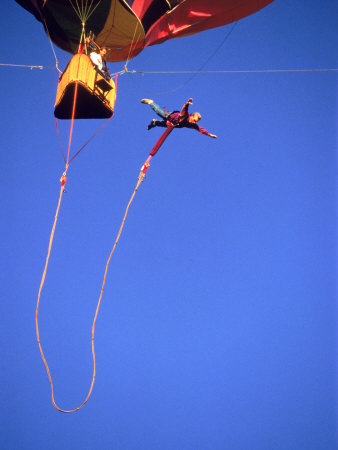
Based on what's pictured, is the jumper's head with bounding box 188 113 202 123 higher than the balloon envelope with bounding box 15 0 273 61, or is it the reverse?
the balloon envelope with bounding box 15 0 273 61

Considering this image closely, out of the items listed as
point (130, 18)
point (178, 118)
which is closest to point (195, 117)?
point (178, 118)

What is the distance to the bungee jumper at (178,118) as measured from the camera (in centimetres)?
552

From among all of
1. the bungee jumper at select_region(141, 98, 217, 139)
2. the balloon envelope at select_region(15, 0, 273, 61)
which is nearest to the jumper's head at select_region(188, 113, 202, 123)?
the bungee jumper at select_region(141, 98, 217, 139)

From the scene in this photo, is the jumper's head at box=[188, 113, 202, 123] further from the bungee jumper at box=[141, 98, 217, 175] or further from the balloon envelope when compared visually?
the balloon envelope

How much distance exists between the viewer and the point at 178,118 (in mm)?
5613

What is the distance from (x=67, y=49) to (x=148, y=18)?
1773 mm

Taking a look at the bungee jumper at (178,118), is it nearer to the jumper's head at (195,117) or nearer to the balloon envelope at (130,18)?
the jumper's head at (195,117)

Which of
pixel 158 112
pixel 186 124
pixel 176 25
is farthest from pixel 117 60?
pixel 186 124

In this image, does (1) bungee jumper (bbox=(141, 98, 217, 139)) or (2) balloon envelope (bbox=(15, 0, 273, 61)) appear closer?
(1) bungee jumper (bbox=(141, 98, 217, 139))

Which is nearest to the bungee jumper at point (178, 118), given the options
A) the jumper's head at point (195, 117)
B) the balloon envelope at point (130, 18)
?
the jumper's head at point (195, 117)

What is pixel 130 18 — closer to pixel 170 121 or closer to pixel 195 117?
pixel 170 121

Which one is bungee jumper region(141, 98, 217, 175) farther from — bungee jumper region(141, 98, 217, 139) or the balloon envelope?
the balloon envelope

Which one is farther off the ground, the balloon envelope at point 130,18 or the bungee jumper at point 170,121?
the balloon envelope at point 130,18

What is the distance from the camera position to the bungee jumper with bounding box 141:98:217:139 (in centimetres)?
552
